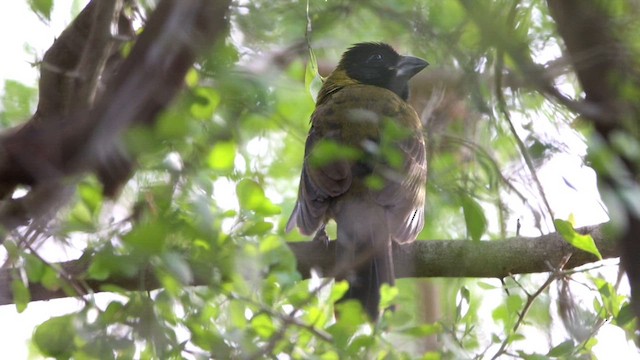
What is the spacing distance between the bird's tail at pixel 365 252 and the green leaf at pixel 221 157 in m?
1.42

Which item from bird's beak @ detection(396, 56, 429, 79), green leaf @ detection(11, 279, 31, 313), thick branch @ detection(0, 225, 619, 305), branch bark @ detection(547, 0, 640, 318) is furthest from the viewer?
bird's beak @ detection(396, 56, 429, 79)

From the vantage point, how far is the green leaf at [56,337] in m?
2.18

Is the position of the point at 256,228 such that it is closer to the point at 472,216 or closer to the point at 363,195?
the point at 472,216

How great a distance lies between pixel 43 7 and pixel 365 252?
64.2 inches

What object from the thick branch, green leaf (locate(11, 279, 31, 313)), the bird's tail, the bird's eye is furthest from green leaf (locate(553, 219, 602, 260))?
the bird's eye

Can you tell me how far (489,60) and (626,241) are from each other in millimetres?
638

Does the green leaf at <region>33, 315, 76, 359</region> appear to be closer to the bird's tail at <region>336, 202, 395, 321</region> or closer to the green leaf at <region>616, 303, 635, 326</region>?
the bird's tail at <region>336, 202, 395, 321</region>

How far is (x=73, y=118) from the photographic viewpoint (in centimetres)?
306

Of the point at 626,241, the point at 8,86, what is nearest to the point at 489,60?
the point at 626,241

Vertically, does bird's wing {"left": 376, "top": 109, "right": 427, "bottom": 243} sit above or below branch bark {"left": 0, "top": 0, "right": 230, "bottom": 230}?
below

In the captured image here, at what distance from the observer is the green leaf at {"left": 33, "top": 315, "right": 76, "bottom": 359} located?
2.18 meters

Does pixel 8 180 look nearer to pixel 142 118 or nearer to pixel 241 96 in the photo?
pixel 142 118

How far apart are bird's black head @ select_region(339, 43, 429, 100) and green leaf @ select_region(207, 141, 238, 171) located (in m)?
3.34

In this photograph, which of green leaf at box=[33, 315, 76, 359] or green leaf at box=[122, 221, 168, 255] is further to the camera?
green leaf at box=[33, 315, 76, 359]
